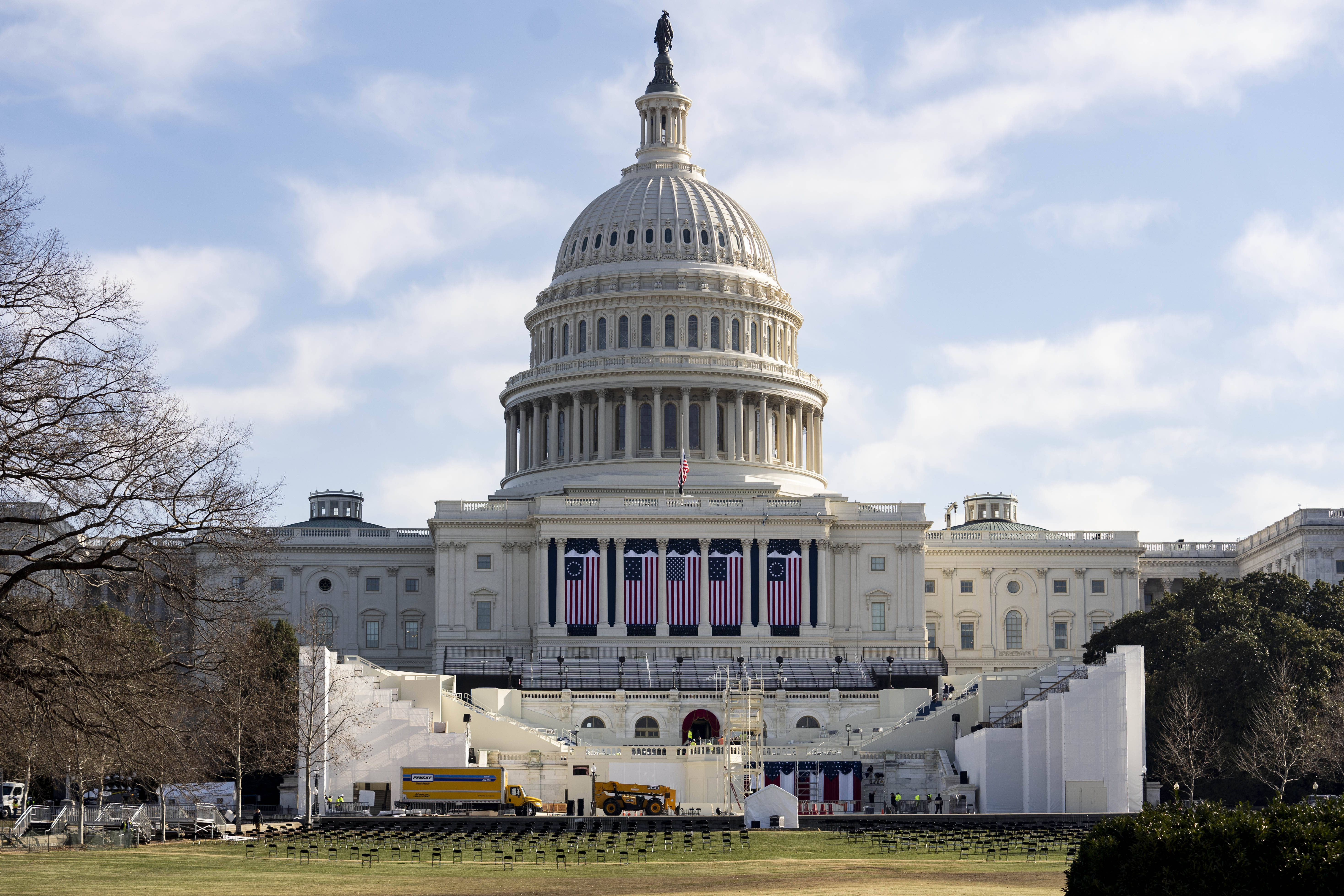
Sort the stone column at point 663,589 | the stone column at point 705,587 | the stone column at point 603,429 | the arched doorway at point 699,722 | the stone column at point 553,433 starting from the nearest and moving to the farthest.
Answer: the arched doorway at point 699,722 → the stone column at point 663,589 → the stone column at point 705,587 → the stone column at point 603,429 → the stone column at point 553,433

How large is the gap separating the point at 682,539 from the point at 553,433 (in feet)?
76.1

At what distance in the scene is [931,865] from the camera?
59.4 meters

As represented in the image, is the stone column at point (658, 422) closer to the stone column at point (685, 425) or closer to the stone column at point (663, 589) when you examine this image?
the stone column at point (685, 425)

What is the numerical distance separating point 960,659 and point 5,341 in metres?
119

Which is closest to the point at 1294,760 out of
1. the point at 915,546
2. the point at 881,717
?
the point at 881,717

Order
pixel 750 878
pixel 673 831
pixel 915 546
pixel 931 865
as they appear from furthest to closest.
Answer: pixel 915 546, pixel 673 831, pixel 931 865, pixel 750 878

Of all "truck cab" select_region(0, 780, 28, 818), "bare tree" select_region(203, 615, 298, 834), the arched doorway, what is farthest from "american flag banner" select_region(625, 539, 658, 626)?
"truck cab" select_region(0, 780, 28, 818)

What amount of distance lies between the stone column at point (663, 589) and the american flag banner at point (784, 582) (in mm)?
7178

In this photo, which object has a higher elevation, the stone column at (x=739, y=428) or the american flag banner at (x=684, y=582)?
the stone column at (x=739, y=428)

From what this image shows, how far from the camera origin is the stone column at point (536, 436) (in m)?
155

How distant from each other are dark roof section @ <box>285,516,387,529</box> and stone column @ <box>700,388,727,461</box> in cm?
2663

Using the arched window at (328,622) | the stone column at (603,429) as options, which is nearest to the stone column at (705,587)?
the stone column at (603,429)

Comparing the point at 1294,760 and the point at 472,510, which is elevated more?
the point at 472,510

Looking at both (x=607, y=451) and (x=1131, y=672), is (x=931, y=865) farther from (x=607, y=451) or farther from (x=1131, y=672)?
(x=607, y=451)
